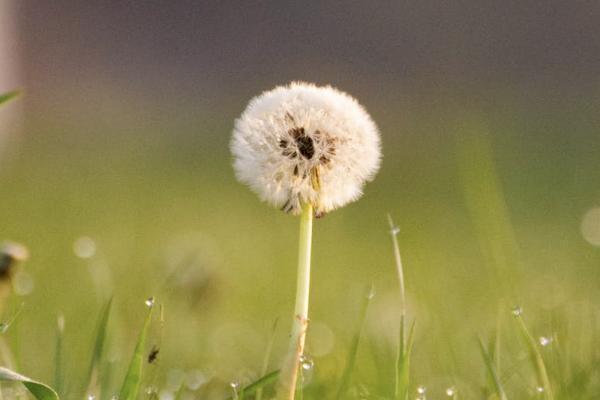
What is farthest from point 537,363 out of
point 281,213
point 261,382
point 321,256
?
point 281,213

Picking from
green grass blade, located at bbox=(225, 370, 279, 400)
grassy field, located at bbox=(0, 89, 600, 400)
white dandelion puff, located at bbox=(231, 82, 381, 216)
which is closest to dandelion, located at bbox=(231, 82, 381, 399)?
white dandelion puff, located at bbox=(231, 82, 381, 216)

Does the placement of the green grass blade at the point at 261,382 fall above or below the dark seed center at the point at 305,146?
below

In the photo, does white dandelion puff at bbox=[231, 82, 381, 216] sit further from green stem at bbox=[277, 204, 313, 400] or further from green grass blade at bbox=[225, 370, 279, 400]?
green grass blade at bbox=[225, 370, 279, 400]

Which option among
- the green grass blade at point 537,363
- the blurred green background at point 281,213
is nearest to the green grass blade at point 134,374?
the blurred green background at point 281,213

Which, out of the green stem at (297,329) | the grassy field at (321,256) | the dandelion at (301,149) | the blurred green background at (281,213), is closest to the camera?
the green stem at (297,329)

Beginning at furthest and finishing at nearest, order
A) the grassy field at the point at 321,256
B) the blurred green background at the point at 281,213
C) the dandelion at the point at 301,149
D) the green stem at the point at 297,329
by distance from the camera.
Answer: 1. the blurred green background at the point at 281,213
2. the grassy field at the point at 321,256
3. the dandelion at the point at 301,149
4. the green stem at the point at 297,329

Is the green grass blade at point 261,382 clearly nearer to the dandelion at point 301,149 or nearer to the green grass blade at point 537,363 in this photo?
the dandelion at point 301,149

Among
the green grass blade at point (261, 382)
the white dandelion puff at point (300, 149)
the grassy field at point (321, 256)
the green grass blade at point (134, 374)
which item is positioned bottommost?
the green grass blade at point (134, 374)
